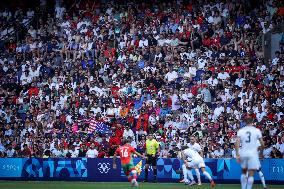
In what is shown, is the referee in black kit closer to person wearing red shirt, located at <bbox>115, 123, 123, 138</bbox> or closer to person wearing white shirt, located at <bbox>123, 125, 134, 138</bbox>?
person wearing white shirt, located at <bbox>123, 125, 134, 138</bbox>

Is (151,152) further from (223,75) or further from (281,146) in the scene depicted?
(223,75)

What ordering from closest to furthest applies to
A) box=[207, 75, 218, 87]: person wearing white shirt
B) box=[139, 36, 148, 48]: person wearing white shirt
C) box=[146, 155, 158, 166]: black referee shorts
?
box=[146, 155, 158, 166]: black referee shorts
box=[207, 75, 218, 87]: person wearing white shirt
box=[139, 36, 148, 48]: person wearing white shirt

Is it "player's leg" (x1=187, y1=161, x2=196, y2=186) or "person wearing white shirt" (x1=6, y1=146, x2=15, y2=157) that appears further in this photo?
"person wearing white shirt" (x1=6, y1=146, x2=15, y2=157)

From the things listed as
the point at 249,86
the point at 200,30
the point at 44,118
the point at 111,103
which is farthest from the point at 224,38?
the point at 44,118

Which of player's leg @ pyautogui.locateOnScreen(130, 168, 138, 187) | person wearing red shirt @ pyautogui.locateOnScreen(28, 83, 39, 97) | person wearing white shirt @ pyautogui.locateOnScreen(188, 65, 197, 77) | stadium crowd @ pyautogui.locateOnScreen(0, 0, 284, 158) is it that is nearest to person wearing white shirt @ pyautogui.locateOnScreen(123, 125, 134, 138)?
stadium crowd @ pyautogui.locateOnScreen(0, 0, 284, 158)

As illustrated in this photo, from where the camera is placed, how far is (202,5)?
39.8 meters

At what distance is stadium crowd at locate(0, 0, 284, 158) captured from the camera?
33.7 meters

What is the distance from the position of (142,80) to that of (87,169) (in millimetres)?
6116

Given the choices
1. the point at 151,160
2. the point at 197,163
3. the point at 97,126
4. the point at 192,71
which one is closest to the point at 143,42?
the point at 192,71

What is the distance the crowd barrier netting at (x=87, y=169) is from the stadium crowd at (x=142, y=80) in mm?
706

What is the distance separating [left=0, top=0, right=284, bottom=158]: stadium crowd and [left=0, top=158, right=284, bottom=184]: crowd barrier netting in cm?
A: 71

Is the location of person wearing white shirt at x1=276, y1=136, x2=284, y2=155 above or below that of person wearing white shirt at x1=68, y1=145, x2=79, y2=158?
below

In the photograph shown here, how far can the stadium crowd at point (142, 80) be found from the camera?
3366 cm

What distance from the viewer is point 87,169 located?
33969 millimetres
